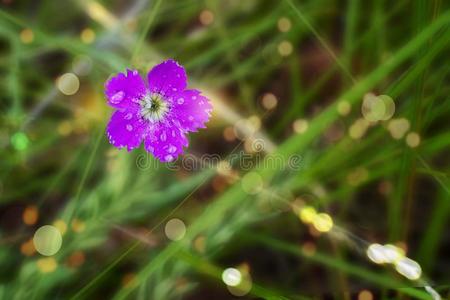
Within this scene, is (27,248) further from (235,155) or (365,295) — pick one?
(365,295)

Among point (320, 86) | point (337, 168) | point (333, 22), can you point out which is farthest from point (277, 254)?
point (333, 22)

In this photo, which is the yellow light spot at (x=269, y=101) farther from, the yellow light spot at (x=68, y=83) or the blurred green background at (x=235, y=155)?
the yellow light spot at (x=68, y=83)

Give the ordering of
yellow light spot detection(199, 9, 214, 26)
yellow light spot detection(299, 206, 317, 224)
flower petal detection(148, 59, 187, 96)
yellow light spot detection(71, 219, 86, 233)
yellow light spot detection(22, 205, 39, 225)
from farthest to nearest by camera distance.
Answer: yellow light spot detection(199, 9, 214, 26), yellow light spot detection(22, 205, 39, 225), yellow light spot detection(299, 206, 317, 224), yellow light spot detection(71, 219, 86, 233), flower petal detection(148, 59, 187, 96)

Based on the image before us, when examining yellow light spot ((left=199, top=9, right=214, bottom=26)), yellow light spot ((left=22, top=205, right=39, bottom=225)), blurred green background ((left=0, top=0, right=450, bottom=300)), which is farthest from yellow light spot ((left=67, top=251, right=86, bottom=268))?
yellow light spot ((left=199, top=9, right=214, bottom=26))

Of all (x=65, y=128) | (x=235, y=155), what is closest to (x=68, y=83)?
(x=65, y=128)

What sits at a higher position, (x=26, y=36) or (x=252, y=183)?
(x=26, y=36)

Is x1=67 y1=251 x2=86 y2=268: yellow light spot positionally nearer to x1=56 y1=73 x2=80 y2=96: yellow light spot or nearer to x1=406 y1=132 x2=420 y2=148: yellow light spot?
x1=56 y1=73 x2=80 y2=96: yellow light spot
